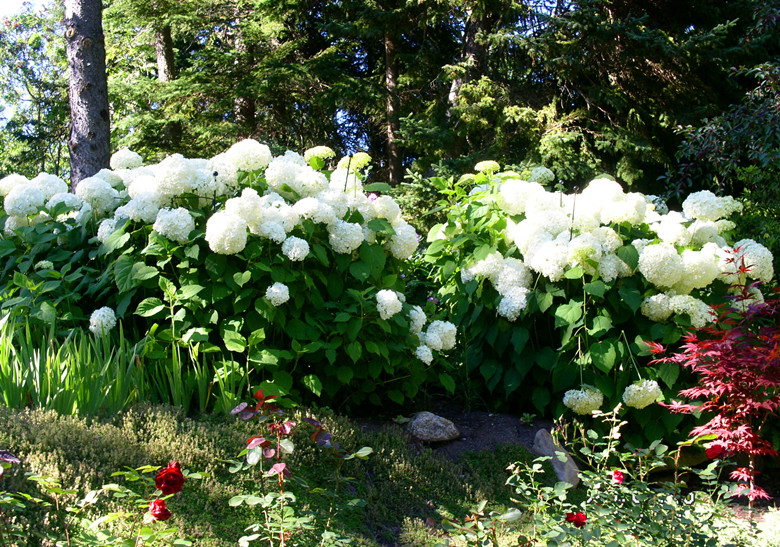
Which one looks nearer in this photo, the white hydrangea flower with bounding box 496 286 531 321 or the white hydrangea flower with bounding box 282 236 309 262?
the white hydrangea flower with bounding box 282 236 309 262

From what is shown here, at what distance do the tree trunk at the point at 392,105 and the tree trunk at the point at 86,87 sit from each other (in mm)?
5890

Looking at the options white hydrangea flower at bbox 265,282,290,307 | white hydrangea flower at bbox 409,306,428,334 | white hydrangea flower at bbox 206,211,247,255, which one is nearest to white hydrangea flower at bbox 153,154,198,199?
white hydrangea flower at bbox 206,211,247,255

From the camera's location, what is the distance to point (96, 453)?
7.72 feet

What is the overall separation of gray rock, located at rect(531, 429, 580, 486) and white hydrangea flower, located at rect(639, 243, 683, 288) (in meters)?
1.04

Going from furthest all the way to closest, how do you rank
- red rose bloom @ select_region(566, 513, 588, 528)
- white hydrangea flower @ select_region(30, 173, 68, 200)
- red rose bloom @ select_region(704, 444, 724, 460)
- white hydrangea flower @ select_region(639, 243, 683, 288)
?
white hydrangea flower @ select_region(30, 173, 68, 200)
white hydrangea flower @ select_region(639, 243, 683, 288)
red rose bloom @ select_region(704, 444, 724, 460)
red rose bloom @ select_region(566, 513, 588, 528)

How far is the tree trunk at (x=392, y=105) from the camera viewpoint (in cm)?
1166

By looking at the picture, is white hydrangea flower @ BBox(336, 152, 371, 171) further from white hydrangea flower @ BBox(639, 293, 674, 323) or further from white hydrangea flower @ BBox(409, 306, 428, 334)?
white hydrangea flower @ BBox(639, 293, 674, 323)

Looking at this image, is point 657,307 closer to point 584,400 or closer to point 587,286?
point 587,286

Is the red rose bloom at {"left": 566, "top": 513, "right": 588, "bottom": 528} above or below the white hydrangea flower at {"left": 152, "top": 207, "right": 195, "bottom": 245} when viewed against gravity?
below

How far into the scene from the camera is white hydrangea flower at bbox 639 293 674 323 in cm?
347

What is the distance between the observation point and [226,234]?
2.95 m

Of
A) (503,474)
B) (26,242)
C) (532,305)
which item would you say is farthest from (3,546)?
(532,305)

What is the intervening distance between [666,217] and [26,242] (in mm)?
3850

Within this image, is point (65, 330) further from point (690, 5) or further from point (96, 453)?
point (690, 5)
